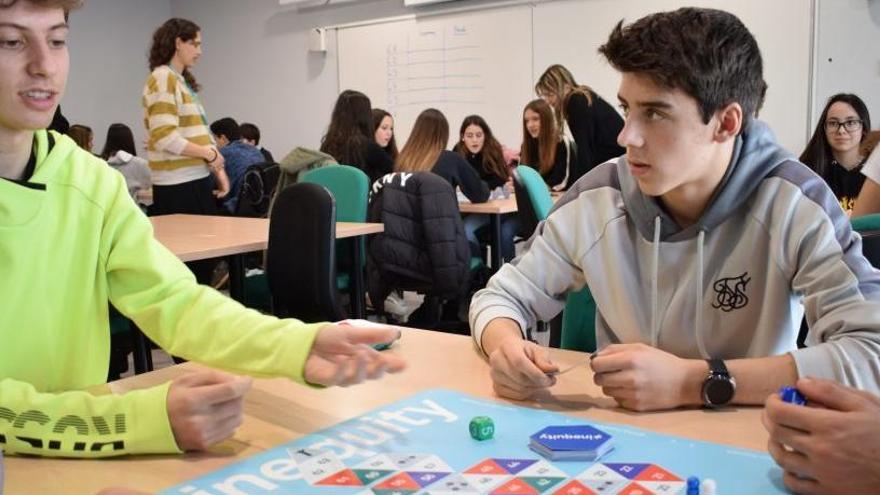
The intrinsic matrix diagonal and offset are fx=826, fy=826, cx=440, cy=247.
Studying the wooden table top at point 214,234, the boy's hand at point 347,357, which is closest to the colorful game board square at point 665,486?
the boy's hand at point 347,357

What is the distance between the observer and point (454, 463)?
3.23 ft

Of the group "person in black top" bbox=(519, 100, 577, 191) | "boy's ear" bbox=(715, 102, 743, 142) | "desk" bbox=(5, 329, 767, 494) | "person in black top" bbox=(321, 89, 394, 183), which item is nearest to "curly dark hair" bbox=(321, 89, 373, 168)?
"person in black top" bbox=(321, 89, 394, 183)

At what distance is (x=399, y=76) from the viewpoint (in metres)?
7.50

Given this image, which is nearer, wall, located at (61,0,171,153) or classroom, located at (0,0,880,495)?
classroom, located at (0,0,880,495)

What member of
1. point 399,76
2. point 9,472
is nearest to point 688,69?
point 9,472

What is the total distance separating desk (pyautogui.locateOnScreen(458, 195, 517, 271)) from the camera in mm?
4776

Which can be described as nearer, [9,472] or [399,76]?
[9,472]

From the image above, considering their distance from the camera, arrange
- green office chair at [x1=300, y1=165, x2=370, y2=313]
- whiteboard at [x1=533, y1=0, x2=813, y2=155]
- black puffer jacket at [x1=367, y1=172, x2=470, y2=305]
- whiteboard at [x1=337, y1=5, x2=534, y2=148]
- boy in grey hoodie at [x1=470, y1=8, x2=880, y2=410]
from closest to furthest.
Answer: boy in grey hoodie at [x1=470, y1=8, x2=880, y2=410]
green office chair at [x1=300, y1=165, x2=370, y2=313]
black puffer jacket at [x1=367, y1=172, x2=470, y2=305]
whiteboard at [x1=533, y1=0, x2=813, y2=155]
whiteboard at [x1=337, y1=5, x2=534, y2=148]

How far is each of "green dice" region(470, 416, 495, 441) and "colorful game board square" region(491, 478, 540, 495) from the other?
0.12 m

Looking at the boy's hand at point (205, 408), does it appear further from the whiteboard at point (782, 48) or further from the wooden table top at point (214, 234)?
the whiteboard at point (782, 48)

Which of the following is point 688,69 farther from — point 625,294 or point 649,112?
point 625,294

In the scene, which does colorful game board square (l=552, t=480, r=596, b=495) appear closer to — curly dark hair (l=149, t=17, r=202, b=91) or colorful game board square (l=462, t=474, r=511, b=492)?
colorful game board square (l=462, t=474, r=511, b=492)

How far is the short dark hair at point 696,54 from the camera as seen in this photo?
1.38 metres

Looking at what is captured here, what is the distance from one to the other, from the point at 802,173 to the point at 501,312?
22.2 inches
